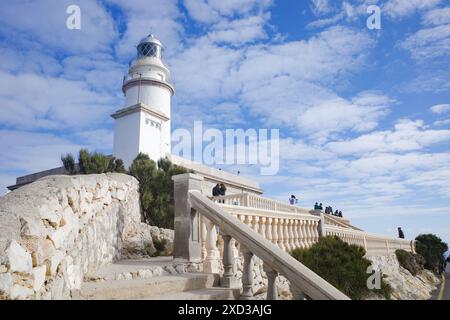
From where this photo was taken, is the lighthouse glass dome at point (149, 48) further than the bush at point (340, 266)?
Yes

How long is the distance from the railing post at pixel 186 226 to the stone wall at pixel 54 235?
1221 millimetres

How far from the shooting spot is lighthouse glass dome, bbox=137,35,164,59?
31.8 m

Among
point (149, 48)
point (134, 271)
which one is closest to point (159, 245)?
point (134, 271)

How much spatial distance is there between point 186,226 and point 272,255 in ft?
7.16

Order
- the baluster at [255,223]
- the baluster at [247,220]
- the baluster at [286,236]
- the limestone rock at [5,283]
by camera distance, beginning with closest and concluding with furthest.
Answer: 1. the limestone rock at [5,283]
2. the baluster at [247,220]
3. the baluster at [255,223]
4. the baluster at [286,236]

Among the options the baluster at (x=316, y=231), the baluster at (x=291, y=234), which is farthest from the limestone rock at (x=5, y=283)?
the baluster at (x=316, y=231)

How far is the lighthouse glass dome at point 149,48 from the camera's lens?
3183 cm

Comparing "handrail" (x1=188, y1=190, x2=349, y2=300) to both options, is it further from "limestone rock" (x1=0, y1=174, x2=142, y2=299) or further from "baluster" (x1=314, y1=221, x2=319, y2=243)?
"baluster" (x1=314, y1=221, x2=319, y2=243)

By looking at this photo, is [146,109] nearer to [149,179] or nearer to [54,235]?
[149,179]

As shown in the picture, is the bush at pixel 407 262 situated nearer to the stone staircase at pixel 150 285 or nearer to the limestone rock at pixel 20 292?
the stone staircase at pixel 150 285

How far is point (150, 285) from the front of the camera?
4148 mm

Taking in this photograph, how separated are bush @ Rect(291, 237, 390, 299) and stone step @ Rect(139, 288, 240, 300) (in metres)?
3.55

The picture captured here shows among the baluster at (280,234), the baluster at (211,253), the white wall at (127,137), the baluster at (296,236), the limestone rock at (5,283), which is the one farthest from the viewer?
the white wall at (127,137)

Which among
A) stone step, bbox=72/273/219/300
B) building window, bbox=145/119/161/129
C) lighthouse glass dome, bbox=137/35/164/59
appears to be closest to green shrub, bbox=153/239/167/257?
stone step, bbox=72/273/219/300
